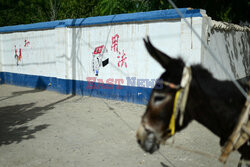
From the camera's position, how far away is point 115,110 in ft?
23.7

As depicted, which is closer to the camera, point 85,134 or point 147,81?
point 85,134

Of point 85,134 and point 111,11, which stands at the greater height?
point 111,11

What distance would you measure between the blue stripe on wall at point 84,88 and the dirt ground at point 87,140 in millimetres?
350

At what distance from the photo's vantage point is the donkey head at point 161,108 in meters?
1.82

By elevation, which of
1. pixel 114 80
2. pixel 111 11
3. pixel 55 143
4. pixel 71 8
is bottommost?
pixel 55 143

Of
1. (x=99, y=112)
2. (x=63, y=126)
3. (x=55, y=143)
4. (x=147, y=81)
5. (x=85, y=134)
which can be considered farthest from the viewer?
(x=147, y=81)

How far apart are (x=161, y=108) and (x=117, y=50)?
6654 millimetres

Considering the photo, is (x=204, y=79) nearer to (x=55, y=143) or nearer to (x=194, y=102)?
(x=194, y=102)

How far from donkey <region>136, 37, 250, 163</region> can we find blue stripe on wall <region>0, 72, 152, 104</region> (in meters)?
5.44

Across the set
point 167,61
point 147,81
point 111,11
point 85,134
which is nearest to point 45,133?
point 85,134

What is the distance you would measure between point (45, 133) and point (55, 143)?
72cm

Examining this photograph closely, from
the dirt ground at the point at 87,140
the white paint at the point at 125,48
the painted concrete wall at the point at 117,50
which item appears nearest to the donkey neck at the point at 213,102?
the dirt ground at the point at 87,140

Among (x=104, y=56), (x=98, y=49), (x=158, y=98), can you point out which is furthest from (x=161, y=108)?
(x=98, y=49)

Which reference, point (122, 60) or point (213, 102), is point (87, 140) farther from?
point (122, 60)
